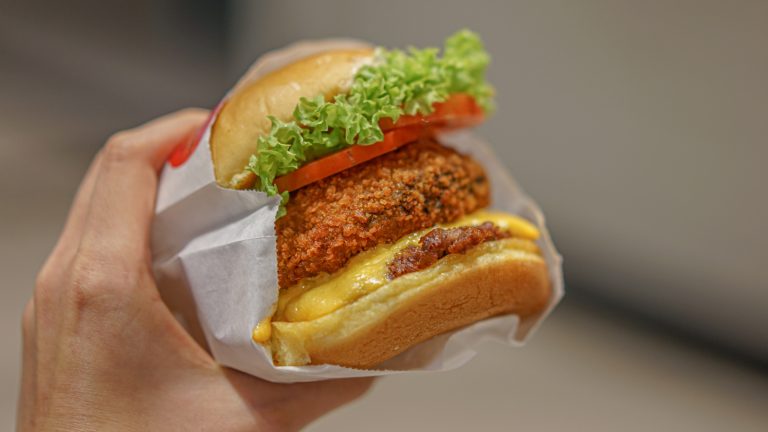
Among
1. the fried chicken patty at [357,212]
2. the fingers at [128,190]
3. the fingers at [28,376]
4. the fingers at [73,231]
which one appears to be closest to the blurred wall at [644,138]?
the fried chicken patty at [357,212]

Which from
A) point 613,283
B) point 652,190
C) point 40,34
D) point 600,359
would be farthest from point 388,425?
point 40,34

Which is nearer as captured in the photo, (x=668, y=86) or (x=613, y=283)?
(x=668, y=86)

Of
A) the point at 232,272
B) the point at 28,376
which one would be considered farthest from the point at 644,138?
the point at 28,376

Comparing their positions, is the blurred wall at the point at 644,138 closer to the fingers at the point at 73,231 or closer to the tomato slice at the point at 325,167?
the tomato slice at the point at 325,167

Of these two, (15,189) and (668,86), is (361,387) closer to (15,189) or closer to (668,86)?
(668,86)

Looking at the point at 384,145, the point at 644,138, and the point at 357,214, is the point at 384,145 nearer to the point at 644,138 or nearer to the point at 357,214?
the point at 357,214

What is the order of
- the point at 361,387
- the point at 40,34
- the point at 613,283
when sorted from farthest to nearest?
the point at 40,34 → the point at 613,283 → the point at 361,387
